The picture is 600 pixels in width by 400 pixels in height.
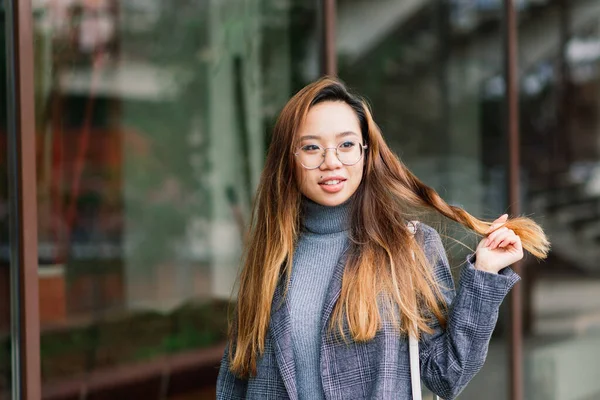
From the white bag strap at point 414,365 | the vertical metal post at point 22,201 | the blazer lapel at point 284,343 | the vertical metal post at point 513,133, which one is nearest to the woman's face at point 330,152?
the blazer lapel at point 284,343

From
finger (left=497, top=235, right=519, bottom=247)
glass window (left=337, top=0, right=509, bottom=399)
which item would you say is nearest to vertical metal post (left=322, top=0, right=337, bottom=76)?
glass window (left=337, top=0, right=509, bottom=399)

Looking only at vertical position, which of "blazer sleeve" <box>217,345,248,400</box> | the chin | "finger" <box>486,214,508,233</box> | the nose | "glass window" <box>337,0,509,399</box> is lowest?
"blazer sleeve" <box>217,345,248,400</box>

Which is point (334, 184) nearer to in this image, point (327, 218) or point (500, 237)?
point (327, 218)

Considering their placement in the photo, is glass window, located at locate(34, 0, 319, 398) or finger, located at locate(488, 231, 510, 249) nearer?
finger, located at locate(488, 231, 510, 249)

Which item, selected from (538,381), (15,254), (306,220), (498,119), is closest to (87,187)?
(15,254)

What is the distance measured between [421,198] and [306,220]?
33 centimetres

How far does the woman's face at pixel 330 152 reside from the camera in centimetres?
233

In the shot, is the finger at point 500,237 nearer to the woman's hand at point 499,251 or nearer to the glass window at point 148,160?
the woman's hand at point 499,251

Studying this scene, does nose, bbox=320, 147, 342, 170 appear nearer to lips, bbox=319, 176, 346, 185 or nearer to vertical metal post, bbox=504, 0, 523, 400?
lips, bbox=319, 176, 346, 185

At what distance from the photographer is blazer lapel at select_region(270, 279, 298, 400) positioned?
88.9 inches

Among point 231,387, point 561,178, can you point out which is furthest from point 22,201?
point 561,178

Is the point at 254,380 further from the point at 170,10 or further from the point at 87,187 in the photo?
the point at 170,10

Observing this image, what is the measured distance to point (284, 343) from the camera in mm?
2287

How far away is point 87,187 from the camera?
4.75m
